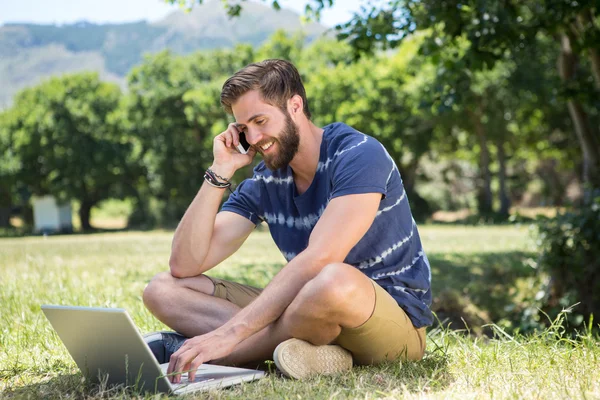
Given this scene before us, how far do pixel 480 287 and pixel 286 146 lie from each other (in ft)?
19.6

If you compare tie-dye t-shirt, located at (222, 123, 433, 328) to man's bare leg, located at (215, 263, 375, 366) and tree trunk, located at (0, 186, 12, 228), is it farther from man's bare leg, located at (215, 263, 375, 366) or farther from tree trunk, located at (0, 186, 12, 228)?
tree trunk, located at (0, 186, 12, 228)

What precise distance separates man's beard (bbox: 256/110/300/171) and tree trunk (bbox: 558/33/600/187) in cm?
625

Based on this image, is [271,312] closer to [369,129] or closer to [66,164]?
[369,129]

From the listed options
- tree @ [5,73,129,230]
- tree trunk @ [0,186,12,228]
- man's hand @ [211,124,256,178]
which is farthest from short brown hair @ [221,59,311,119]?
tree trunk @ [0,186,12,228]

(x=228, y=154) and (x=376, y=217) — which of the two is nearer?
(x=376, y=217)

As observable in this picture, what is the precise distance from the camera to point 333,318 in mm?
3018

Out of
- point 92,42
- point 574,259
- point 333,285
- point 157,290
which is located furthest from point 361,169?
point 92,42

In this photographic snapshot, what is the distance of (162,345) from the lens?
3574mm

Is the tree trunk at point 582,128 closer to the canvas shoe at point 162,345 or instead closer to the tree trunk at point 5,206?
the canvas shoe at point 162,345

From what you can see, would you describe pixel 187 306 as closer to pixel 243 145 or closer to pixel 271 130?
pixel 243 145

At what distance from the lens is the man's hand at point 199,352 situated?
2842 mm

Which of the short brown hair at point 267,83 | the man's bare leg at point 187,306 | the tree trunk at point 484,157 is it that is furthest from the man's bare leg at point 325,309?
the tree trunk at point 484,157

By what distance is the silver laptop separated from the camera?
2.71 m

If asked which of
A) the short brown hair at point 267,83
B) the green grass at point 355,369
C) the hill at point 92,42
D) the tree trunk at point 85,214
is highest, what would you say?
Answer: the hill at point 92,42
